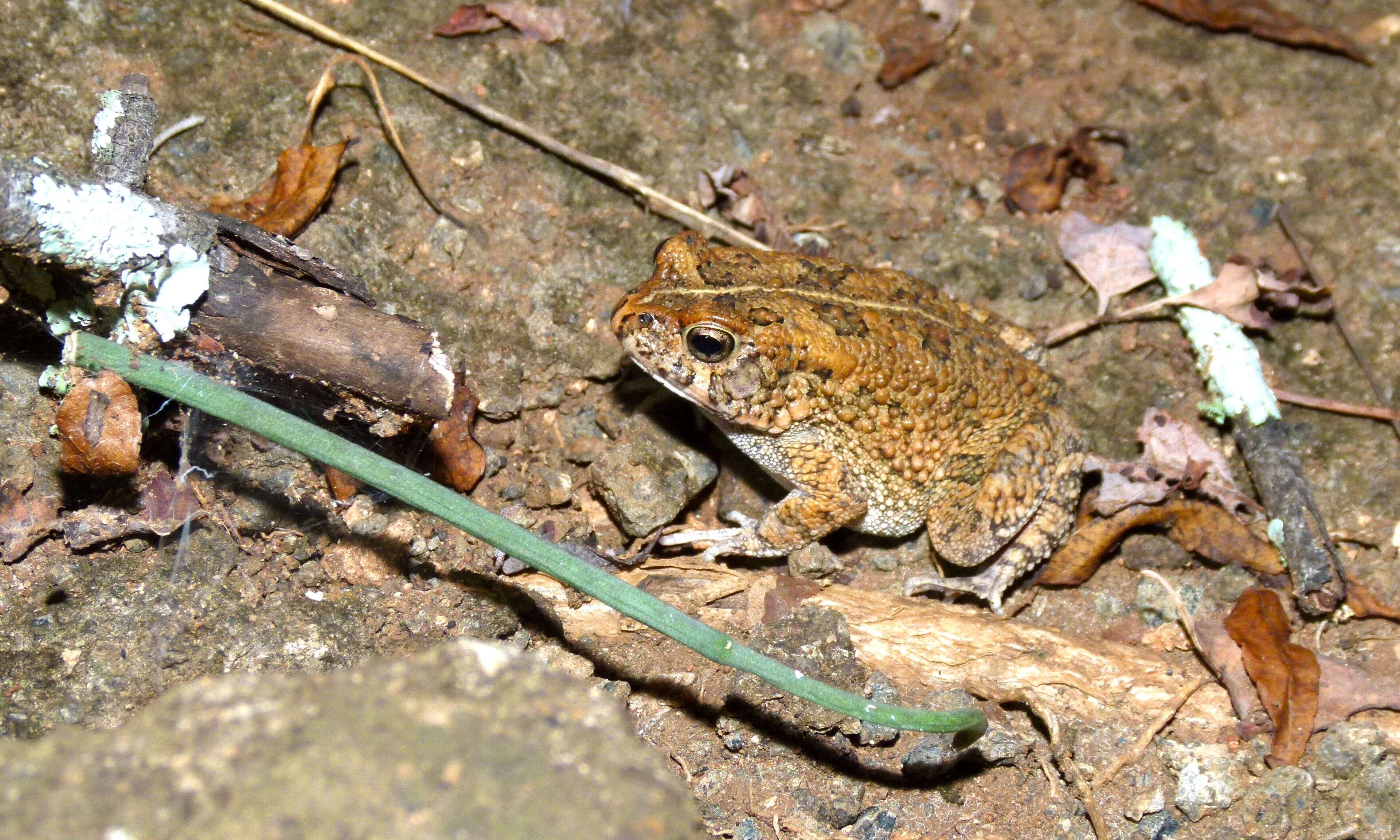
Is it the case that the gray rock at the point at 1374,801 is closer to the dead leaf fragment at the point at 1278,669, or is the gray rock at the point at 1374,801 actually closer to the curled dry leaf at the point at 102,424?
the dead leaf fragment at the point at 1278,669

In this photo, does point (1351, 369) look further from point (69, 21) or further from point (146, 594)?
point (69, 21)

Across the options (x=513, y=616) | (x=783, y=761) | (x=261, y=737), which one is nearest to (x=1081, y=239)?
(x=783, y=761)

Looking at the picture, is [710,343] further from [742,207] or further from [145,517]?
[145,517]

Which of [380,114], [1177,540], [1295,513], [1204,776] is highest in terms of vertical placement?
[380,114]

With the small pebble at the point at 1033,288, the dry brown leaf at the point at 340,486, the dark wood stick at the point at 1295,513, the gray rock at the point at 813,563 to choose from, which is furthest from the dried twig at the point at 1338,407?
the dry brown leaf at the point at 340,486

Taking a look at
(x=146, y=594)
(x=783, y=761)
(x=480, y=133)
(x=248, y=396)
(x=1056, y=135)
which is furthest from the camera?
(x=1056, y=135)

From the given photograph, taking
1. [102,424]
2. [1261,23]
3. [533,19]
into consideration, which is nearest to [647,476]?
[102,424]
